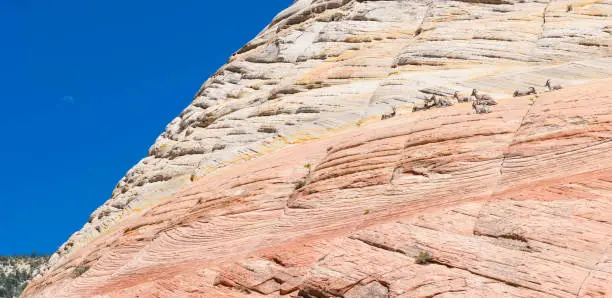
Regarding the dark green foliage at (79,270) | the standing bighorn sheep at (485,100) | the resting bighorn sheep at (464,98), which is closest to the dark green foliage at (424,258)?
the standing bighorn sheep at (485,100)

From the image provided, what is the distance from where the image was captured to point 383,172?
2144cm

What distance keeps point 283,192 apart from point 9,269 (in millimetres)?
82028

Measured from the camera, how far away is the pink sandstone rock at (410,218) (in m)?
15.4

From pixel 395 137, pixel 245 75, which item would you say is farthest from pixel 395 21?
pixel 395 137

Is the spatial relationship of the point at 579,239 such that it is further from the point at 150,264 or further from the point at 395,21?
the point at 395,21

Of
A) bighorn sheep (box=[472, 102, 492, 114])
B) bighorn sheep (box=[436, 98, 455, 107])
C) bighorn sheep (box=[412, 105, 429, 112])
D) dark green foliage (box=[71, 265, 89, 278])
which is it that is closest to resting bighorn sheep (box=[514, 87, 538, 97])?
bighorn sheep (box=[436, 98, 455, 107])

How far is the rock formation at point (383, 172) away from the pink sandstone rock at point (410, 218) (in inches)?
2.0

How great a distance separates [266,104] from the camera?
34656 millimetres

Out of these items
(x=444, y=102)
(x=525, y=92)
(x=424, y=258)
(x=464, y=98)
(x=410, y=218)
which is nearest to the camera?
(x=424, y=258)

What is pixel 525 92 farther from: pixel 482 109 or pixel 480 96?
pixel 482 109

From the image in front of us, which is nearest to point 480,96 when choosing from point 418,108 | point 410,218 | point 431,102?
point 431,102

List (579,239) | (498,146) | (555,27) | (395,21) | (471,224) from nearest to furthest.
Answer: (579,239) < (471,224) < (498,146) < (555,27) < (395,21)

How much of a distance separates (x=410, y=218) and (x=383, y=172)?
3633 mm

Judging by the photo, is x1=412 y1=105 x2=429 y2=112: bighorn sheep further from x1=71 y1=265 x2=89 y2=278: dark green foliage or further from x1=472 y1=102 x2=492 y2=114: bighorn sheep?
x1=71 y1=265 x2=89 y2=278: dark green foliage
